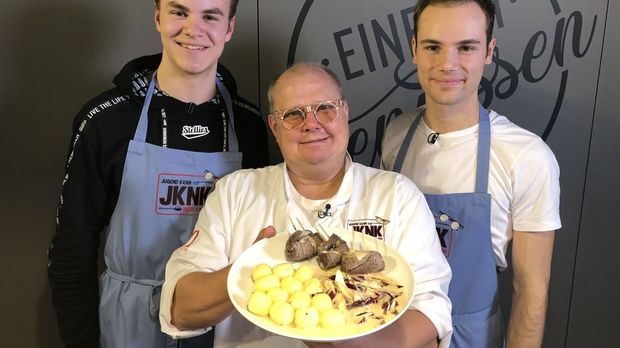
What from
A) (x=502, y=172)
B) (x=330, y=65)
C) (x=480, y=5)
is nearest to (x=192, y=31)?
(x=330, y=65)

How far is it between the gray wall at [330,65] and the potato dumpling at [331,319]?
1.10m

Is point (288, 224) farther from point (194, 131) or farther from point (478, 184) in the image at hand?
point (478, 184)

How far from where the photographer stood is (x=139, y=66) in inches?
61.8

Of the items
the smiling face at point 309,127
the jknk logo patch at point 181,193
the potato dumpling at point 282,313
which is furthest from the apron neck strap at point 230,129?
the potato dumpling at point 282,313

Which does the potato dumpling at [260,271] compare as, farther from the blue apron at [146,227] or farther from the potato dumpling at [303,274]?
the blue apron at [146,227]

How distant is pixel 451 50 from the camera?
1.42 m

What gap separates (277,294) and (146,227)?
24.3 inches

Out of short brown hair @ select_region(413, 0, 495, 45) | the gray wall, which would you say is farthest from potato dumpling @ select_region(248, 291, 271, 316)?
the gray wall

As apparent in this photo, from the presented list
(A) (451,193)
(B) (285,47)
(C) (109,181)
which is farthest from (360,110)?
(C) (109,181)

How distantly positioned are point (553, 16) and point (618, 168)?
1.93 ft

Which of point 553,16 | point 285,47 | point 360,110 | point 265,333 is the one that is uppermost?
point 553,16

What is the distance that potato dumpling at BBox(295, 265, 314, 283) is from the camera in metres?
1.05

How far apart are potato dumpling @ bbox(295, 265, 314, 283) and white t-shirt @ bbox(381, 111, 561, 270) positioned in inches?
22.8

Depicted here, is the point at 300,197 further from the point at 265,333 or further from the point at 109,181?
the point at 109,181
